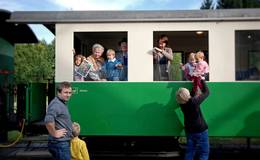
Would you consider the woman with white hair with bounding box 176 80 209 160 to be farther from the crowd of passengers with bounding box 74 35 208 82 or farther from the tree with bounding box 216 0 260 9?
the tree with bounding box 216 0 260 9

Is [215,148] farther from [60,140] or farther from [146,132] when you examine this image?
[60,140]

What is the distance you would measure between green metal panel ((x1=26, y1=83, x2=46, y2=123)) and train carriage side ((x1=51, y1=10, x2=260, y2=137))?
82 centimetres

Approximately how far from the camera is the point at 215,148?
11219mm

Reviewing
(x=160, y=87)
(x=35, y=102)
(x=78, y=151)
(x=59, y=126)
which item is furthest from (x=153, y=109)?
(x=59, y=126)

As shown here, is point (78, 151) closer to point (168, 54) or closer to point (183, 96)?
point (183, 96)

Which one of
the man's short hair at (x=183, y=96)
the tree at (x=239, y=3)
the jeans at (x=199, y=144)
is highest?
the tree at (x=239, y=3)

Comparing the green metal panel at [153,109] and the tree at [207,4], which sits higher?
the tree at [207,4]

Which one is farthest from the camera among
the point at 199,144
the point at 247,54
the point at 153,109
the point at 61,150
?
the point at 247,54

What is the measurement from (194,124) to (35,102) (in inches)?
131

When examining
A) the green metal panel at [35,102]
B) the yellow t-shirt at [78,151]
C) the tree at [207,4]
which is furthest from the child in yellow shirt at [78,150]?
the tree at [207,4]

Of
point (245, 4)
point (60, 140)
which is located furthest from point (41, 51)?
point (60, 140)

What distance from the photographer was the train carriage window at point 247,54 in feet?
28.4

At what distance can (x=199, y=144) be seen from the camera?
7.73 meters

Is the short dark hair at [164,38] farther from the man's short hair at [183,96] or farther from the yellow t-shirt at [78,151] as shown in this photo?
the yellow t-shirt at [78,151]
